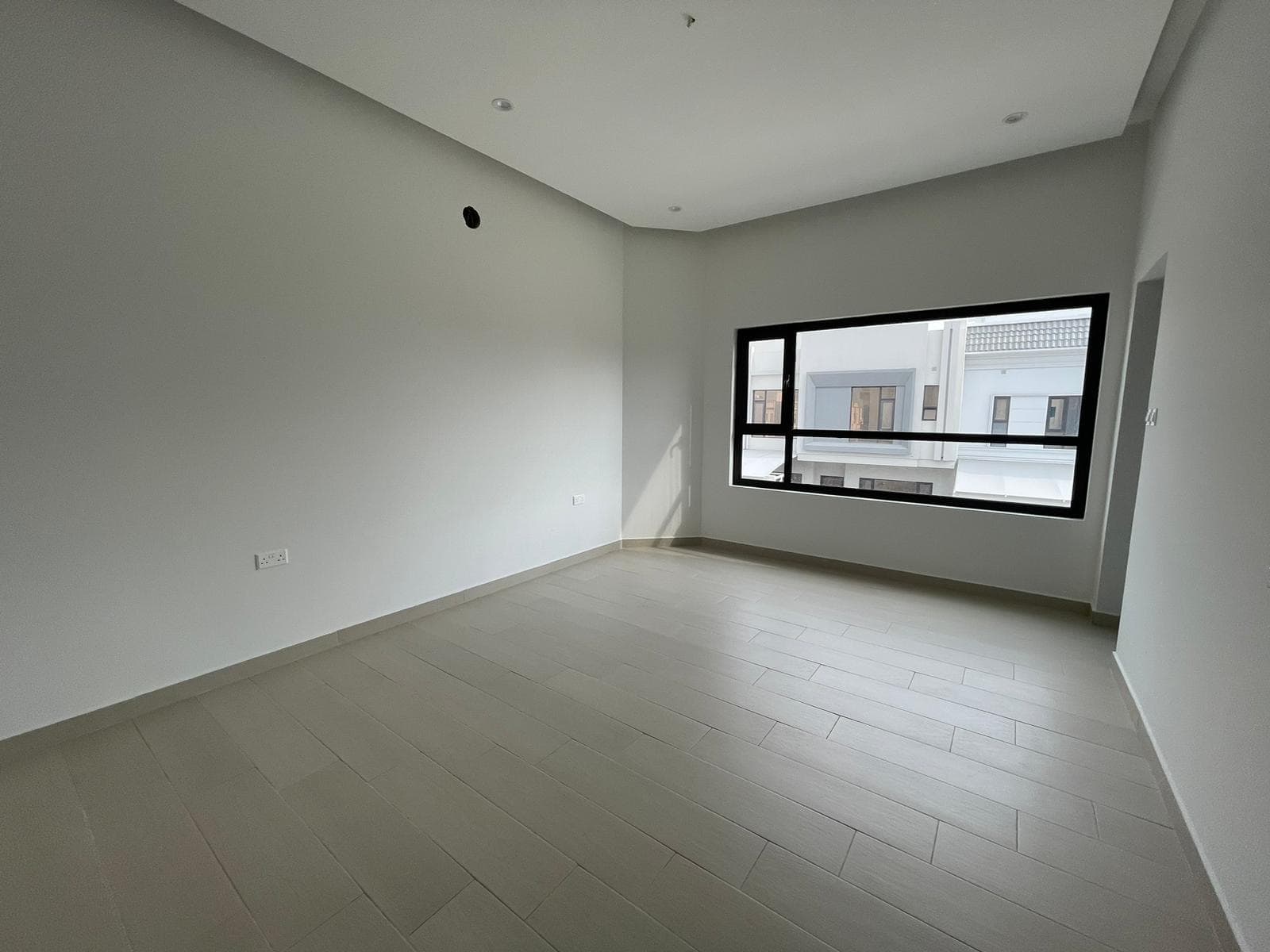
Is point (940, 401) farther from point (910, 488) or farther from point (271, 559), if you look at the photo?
point (271, 559)

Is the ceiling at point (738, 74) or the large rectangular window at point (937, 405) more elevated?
the ceiling at point (738, 74)

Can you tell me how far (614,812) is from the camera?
5.60 feet

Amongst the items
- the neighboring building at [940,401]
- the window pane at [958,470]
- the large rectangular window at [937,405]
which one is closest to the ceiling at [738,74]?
the large rectangular window at [937,405]

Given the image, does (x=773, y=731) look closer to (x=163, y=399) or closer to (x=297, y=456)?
(x=297, y=456)

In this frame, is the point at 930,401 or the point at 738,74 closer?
the point at 738,74

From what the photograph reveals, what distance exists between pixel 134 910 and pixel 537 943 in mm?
1116

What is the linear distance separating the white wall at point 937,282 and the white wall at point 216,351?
2125 mm

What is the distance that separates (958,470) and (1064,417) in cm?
150

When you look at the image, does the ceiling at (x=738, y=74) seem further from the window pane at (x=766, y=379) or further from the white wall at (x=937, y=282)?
the window pane at (x=766, y=379)

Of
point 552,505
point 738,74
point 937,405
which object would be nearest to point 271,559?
point 552,505

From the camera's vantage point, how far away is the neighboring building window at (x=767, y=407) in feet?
15.4

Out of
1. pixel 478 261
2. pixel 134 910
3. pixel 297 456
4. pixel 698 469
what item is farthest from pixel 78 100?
pixel 698 469

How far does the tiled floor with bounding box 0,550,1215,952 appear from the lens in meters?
1.33

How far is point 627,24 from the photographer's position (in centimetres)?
208
